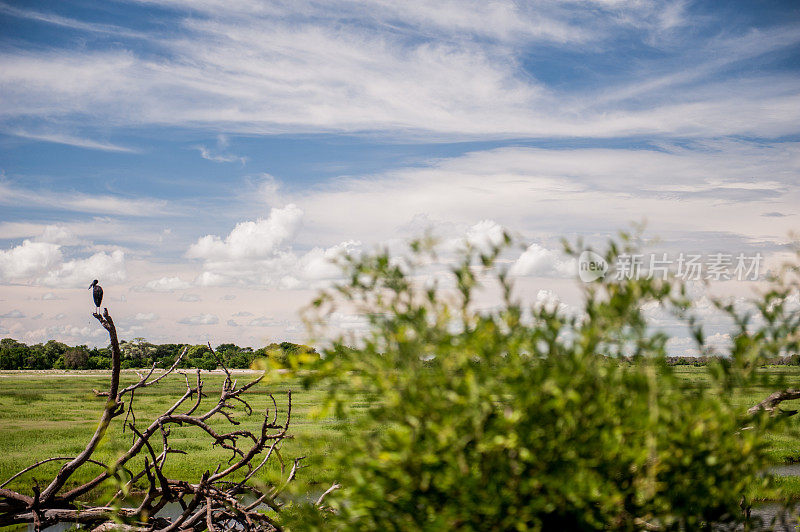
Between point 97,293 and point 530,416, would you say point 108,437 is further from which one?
point 530,416

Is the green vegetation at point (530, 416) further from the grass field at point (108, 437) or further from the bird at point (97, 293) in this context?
the bird at point (97, 293)

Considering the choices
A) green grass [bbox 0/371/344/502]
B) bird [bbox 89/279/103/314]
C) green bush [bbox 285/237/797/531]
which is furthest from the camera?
green grass [bbox 0/371/344/502]

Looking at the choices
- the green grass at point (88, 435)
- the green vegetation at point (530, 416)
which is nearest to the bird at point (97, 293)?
the green grass at point (88, 435)

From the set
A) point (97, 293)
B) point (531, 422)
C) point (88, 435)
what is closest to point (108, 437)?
point (97, 293)

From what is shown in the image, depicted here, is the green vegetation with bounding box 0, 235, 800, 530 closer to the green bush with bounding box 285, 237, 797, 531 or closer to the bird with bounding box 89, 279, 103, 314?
the green bush with bounding box 285, 237, 797, 531

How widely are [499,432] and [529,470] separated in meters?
0.26

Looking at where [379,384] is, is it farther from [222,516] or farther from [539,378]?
[222,516]

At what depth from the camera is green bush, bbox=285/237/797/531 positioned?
2.84m

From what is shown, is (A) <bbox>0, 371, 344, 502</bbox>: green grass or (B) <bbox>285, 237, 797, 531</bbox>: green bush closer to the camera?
(B) <bbox>285, 237, 797, 531</bbox>: green bush

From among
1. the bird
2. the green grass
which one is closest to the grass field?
the green grass

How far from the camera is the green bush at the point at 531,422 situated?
2.84 metres

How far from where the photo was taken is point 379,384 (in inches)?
116

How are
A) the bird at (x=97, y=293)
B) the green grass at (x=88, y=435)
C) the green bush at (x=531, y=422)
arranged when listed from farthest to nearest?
the green grass at (x=88, y=435)
the bird at (x=97, y=293)
the green bush at (x=531, y=422)

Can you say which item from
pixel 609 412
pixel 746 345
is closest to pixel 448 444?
pixel 609 412
